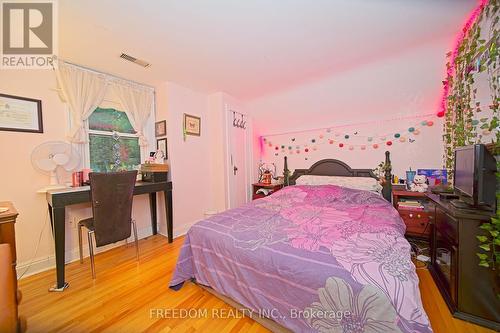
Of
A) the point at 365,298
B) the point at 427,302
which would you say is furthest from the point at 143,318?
the point at 427,302

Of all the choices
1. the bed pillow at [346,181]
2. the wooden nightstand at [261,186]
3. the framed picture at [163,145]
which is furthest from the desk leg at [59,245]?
the bed pillow at [346,181]

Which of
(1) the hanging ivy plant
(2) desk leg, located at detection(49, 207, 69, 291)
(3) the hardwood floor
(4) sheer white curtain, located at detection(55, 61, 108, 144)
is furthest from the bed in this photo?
(4) sheer white curtain, located at detection(55, 61, 108, 144)

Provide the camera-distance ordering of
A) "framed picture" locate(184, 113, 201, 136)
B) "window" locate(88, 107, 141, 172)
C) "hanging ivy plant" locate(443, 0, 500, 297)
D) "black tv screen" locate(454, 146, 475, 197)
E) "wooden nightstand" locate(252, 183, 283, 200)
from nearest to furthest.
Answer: "hanging ivy plant" locate(443, 0, 500, 297) < "black tv screen" locate(454, 146, 475, 197) < "window" locate(88, 107, 141, 172) < "framed picture" locate(184, 113, 201, 136) < "wooden nightstand" locate(252, 183, 283, 200)

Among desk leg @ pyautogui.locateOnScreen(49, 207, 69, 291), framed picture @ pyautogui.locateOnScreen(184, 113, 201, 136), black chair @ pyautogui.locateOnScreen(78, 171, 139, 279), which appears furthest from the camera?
framed picture @ pyautogui.locateOnScreen(184, 113, 201, 136)

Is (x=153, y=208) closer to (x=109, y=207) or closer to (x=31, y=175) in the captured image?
(x=109, y=207)

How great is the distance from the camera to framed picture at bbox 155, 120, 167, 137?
293cm

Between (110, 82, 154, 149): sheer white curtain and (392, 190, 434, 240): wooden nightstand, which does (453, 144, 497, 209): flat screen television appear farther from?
(110, 82, 154, 149): sheer white curtain

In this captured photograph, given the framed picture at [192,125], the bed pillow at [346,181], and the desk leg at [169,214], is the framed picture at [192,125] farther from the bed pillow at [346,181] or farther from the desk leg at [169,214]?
the bed pillow at [346,181]

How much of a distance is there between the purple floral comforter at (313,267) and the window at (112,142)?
178 cm

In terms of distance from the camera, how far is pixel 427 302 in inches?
58.5

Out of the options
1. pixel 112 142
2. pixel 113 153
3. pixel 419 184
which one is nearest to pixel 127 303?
pixel 113 153

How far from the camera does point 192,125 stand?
127 inches

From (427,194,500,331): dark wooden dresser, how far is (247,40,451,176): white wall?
145cm

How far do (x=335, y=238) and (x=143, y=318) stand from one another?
151 cm
